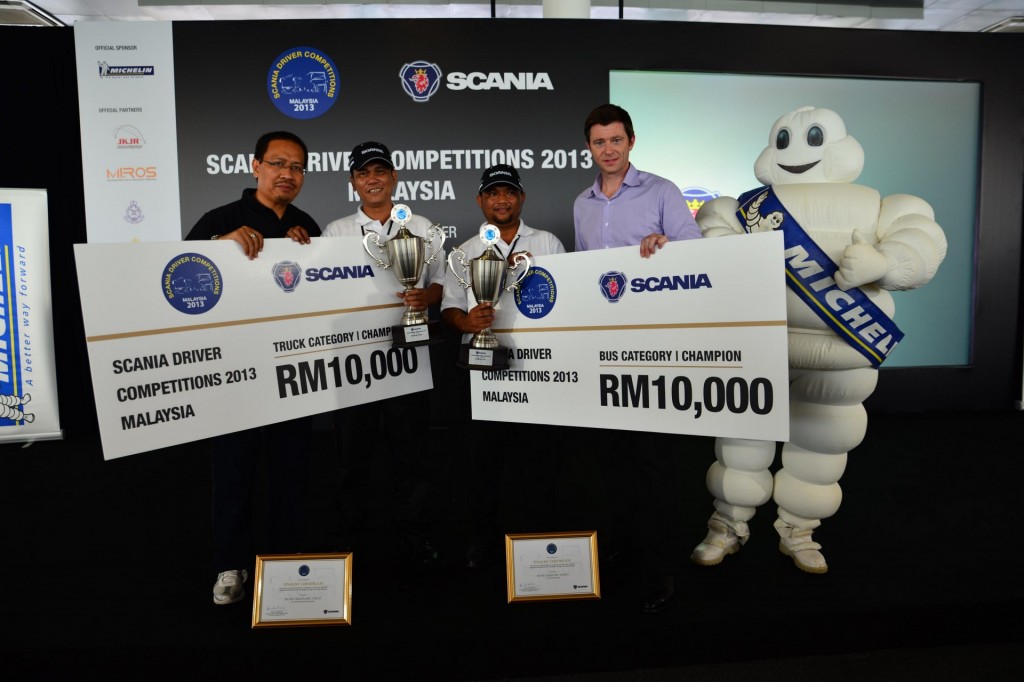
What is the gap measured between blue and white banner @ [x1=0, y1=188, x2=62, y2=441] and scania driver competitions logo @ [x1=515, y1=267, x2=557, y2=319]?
3828 mm

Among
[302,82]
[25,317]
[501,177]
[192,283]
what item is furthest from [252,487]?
[25,317]

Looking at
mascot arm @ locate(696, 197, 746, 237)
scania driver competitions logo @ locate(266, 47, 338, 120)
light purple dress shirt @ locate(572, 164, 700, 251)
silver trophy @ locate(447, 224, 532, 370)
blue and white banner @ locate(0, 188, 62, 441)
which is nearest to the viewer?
silver trophy @ locate(447, 224, 532, 370)

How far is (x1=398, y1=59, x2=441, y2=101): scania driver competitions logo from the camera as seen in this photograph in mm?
4184

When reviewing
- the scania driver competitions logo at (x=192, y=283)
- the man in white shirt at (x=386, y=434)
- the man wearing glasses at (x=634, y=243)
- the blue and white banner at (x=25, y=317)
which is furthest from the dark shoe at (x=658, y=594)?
the blue and white banner at (x=25, y=317)

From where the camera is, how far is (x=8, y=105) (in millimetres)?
4105

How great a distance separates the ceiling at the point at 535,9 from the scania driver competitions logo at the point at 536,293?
5091 millimetres

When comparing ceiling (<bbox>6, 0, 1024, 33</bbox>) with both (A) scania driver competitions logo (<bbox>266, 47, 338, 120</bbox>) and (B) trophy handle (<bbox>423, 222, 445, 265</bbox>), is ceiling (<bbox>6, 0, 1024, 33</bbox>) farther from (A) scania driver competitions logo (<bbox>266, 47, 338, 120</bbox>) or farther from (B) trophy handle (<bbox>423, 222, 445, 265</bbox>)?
(B) trophy handle (<bbox>423, 222, 445, 265</bbox>)

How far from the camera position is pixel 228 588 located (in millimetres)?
1935

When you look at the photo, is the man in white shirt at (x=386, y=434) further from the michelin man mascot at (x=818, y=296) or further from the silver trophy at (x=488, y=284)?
the michelin man mascot at (x=818, y=296)

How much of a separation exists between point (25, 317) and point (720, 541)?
15.0 ft

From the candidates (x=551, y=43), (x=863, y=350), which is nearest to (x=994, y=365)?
(x=863, y=350)

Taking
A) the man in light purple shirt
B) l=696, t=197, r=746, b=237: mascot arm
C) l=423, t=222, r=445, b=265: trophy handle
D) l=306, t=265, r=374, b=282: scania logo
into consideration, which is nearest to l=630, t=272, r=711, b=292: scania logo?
the man in light purple shirt

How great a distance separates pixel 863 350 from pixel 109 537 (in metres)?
3.06

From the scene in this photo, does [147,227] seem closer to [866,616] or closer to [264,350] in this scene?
[264,350]
